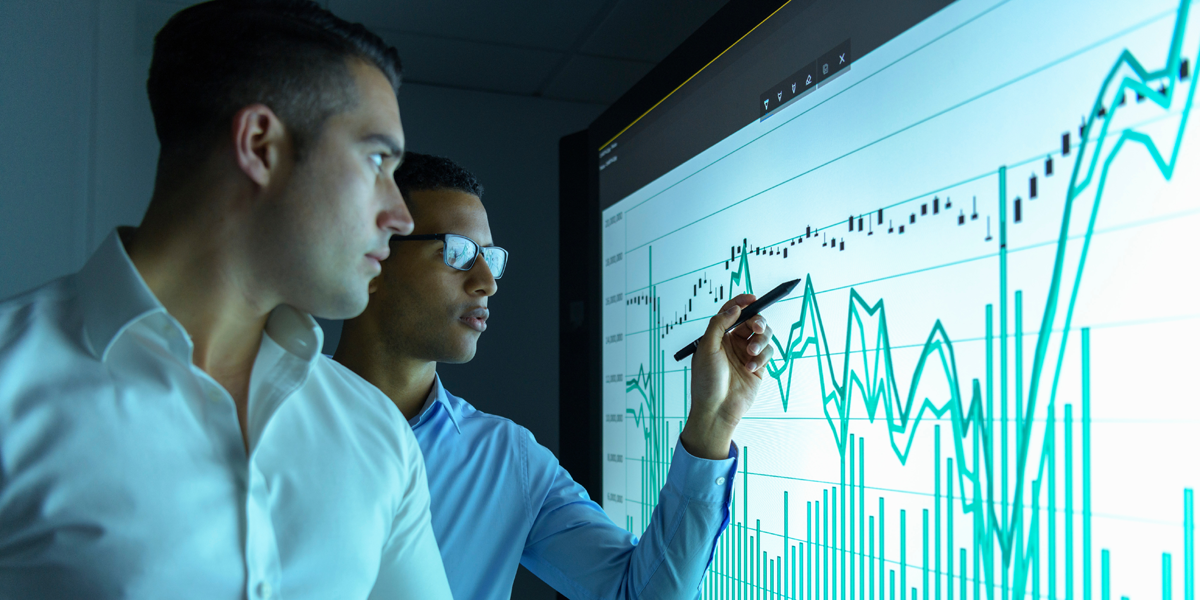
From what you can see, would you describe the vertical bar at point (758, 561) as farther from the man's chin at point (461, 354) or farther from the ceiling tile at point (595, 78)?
the ceiling tile at point (595, 78)

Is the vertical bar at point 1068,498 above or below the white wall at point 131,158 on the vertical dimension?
below

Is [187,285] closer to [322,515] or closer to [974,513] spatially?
[322,515]

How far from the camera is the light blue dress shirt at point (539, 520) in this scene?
3.29 ft

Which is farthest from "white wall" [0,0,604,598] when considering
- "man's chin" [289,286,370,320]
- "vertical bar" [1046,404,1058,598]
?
"vertical bar" [1046,404,1058,598]

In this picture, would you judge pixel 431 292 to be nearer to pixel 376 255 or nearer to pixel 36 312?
pixel 376 255

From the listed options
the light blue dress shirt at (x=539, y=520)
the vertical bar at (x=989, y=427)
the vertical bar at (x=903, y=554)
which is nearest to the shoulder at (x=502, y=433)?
the light blue dress shirt at (x=539, y=520)

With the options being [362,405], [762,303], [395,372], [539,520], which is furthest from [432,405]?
[762,303]

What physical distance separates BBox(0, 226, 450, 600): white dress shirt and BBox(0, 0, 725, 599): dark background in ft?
3.67

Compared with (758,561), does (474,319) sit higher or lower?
higher

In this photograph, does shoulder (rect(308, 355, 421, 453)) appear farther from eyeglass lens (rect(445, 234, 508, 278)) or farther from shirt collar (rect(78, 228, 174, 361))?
eyeglass lens (rect(445, 234, 508, 278))

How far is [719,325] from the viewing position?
0.97 metres

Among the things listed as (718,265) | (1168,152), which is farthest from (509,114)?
(1168,152)

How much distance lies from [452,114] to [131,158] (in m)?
0.99

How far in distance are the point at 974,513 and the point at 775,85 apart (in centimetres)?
69
